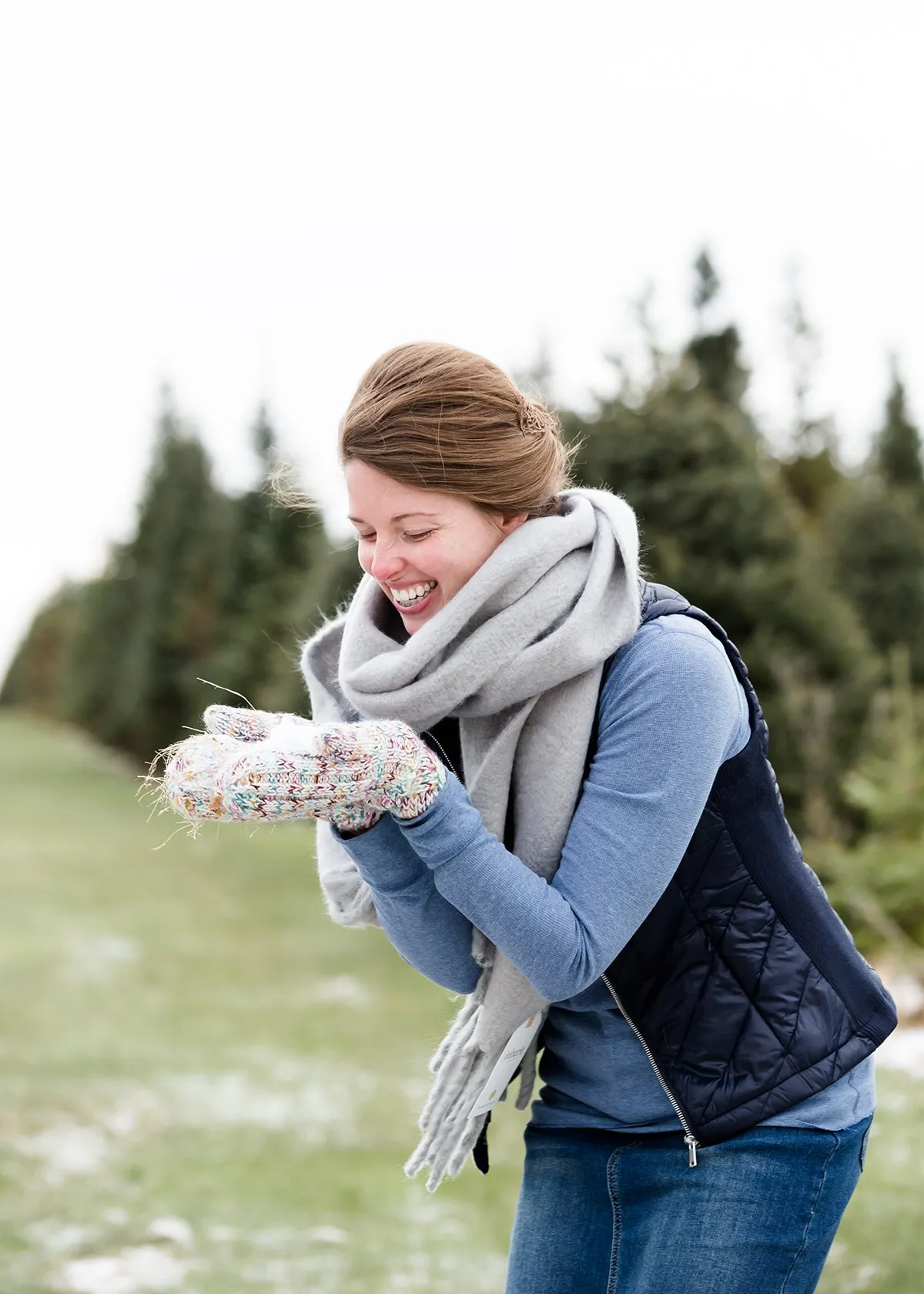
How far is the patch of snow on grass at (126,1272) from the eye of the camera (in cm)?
444

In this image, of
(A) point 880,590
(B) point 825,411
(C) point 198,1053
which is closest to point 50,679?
(B) point 825,411

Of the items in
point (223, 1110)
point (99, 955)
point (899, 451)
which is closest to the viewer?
point (223, 1110)

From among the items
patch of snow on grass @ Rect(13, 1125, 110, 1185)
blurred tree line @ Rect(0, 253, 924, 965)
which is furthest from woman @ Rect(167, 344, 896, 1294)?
patch of snow on grass @ Rect(13, 1125, 110, 1185)

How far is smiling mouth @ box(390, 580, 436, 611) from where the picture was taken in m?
2.15

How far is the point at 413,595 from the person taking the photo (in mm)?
2164

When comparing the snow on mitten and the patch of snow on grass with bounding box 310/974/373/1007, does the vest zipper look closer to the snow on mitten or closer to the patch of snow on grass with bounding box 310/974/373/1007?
the snow on mitten

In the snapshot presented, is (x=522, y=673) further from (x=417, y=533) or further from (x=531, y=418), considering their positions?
(x=531, y=418)

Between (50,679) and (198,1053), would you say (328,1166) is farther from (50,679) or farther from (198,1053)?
(50,679)

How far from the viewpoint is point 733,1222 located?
6.54ft

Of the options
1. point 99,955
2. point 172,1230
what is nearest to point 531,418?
point 172,1230

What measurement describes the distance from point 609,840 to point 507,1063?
0.55 m

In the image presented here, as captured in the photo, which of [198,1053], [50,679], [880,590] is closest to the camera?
[198,1053]

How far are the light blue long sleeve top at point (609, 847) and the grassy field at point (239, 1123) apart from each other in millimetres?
792

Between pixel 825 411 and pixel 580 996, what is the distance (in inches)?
834
